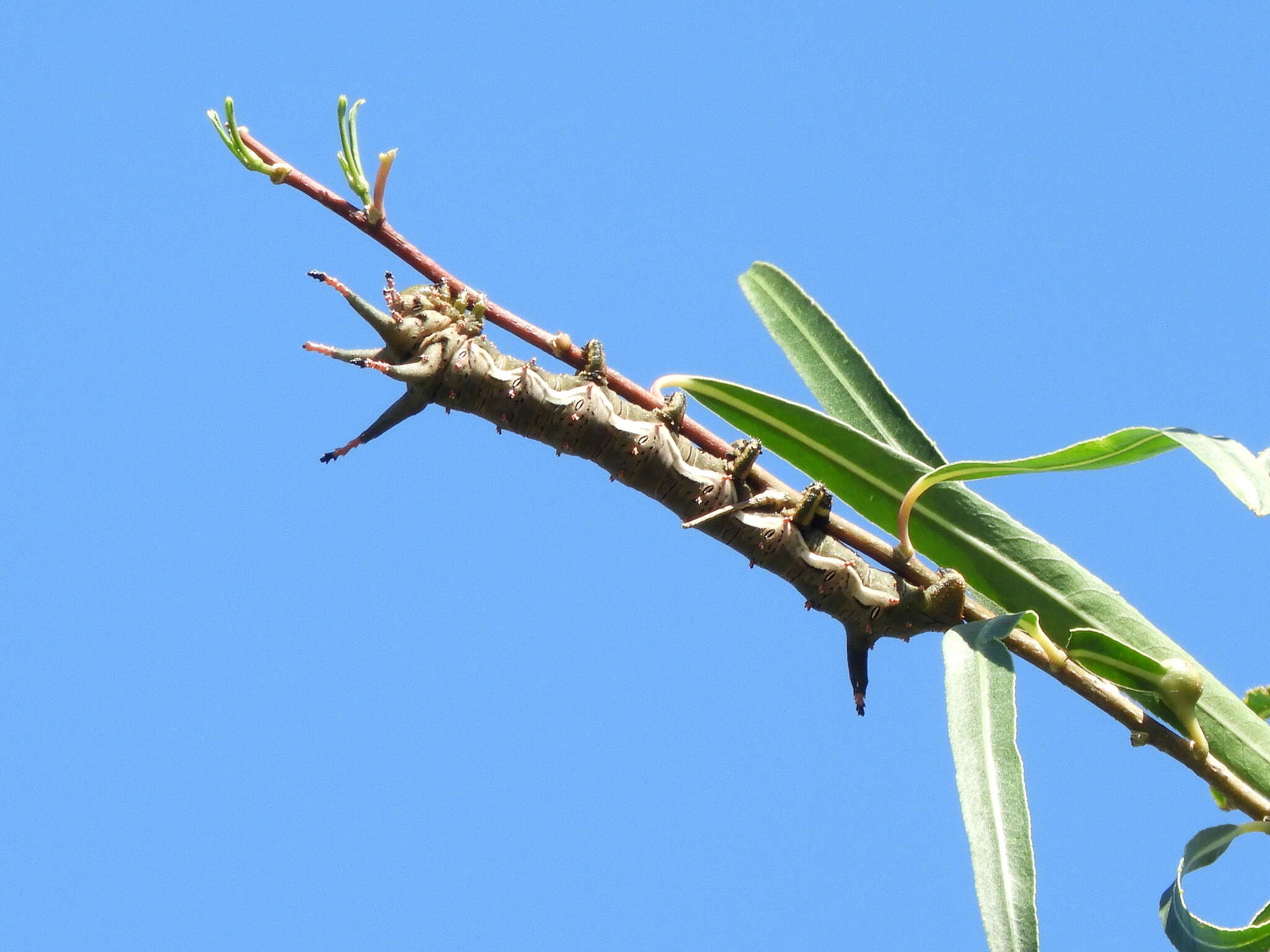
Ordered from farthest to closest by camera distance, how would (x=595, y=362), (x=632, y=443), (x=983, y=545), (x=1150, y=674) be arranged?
(x=632, y=443) → (x=595, y=362) → (x=983, y=545) → (x=1150, y=674)

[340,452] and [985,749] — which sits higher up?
[340,452]

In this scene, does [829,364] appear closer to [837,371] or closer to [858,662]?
[837,371]

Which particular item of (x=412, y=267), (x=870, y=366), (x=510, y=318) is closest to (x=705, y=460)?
(x=870, y=366)

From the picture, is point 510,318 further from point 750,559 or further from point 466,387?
point 750,559

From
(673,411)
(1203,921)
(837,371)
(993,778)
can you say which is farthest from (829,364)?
(1203,921)

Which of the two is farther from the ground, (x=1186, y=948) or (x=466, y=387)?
(x=466, y=387)

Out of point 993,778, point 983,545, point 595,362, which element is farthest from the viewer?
point 595,362

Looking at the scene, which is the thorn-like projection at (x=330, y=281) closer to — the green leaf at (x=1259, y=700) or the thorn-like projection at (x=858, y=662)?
the thorn-like projection at (x=858, y=662)
